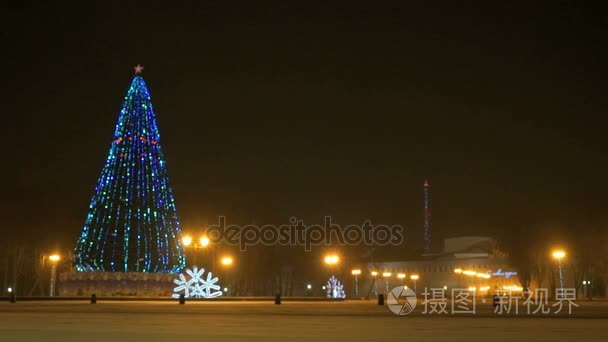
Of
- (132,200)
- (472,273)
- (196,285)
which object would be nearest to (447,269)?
(472,273)

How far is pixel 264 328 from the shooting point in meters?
18.7

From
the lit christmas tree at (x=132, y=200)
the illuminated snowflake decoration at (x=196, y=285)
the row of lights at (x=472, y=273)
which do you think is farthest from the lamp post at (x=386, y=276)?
the lit christmas tree at (x=132, y=200)

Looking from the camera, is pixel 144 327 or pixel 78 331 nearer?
pixel 78 331

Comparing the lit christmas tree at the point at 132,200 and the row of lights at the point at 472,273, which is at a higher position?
the lit christmas tree at the point at 132,200

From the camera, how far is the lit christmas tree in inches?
1941

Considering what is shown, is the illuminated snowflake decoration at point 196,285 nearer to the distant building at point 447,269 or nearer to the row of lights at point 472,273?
the distant building at point 447,269

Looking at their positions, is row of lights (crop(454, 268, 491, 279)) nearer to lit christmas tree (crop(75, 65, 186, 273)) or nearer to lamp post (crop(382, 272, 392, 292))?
lamp post (crop(382, 272, 392, 292))

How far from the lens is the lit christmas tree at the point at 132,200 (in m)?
49.3

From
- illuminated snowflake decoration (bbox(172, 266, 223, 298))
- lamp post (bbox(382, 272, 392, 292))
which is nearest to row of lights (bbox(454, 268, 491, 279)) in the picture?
lamp post (bbox(382, 272, 392, 292))

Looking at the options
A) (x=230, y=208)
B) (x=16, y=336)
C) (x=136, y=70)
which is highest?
(x=136, y=70)

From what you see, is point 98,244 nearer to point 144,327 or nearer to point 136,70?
point 136,70

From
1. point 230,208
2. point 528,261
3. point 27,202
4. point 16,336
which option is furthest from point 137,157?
point 528,261

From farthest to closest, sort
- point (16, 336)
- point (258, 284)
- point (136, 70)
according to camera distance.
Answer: point (258, 284) < point (136, 70) < point (16, 336)

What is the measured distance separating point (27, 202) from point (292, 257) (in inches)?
1470
